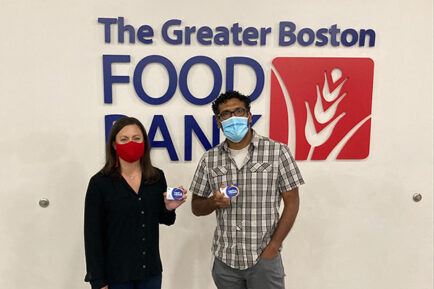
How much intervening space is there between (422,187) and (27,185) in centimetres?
308

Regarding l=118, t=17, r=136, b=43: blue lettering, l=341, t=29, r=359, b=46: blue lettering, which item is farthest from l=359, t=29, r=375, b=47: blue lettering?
l=118, t=17, r=136, b=43: blue lettering

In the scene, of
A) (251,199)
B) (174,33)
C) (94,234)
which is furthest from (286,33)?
(94,234)

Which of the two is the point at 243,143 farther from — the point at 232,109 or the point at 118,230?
the point at 118,230

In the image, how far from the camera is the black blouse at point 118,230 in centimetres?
191

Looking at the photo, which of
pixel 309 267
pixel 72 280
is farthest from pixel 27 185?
pixel 309 267

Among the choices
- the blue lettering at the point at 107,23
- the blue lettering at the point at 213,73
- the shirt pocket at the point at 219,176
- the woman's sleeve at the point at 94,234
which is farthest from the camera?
the blue lettering at the point at 213,73

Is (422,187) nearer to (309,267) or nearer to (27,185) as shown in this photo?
(309,267)

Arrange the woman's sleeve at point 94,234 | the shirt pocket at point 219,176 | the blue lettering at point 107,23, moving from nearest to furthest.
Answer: the woman's sleeve at point 94,234, the shirt pocket at point 219,176, the blue lettering at point 107,23

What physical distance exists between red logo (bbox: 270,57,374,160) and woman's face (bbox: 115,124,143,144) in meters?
1.18

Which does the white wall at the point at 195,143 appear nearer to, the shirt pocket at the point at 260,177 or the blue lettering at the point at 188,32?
the blue lettering at the point at 188,32

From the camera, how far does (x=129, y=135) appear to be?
6.40 feet

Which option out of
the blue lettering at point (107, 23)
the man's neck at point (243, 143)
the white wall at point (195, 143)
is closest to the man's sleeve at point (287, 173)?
the man's neck at point (243, 143)

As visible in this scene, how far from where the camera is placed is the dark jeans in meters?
1.99

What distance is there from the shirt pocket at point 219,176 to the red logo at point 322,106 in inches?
35.2
